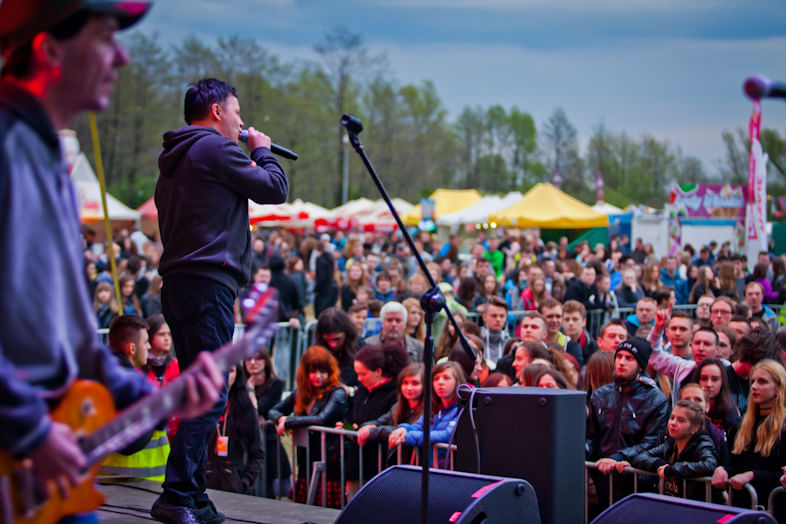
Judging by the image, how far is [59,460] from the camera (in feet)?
5.99

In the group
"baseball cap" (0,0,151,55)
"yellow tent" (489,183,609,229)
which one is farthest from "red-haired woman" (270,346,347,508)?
"yellow tent" (489,183,609,229)

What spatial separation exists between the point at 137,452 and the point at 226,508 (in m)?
0.97

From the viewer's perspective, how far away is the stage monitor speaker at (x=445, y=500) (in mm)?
3504

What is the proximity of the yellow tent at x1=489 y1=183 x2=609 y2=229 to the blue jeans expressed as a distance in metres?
21.3

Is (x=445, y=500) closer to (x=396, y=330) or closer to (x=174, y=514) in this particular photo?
(x=174, y=514)

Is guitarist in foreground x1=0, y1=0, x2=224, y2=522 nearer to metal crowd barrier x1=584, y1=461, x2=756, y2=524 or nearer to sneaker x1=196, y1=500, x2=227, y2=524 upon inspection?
sneaker x1=196, y1=500, x2=227, y2=524

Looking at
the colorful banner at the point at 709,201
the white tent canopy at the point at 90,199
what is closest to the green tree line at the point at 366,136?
the white tent canopy at the point at 90,199

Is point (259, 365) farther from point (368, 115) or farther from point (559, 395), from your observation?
point (368, 115)

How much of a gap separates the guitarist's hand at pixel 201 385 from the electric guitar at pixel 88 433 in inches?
0.7

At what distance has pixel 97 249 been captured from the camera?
22.4 m

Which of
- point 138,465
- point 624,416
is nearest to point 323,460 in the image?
point 138,465

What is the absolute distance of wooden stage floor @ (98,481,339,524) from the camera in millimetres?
4152

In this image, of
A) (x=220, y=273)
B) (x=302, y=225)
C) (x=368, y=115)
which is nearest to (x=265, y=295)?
(x=220, y=273)

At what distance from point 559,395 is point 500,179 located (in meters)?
67.5
